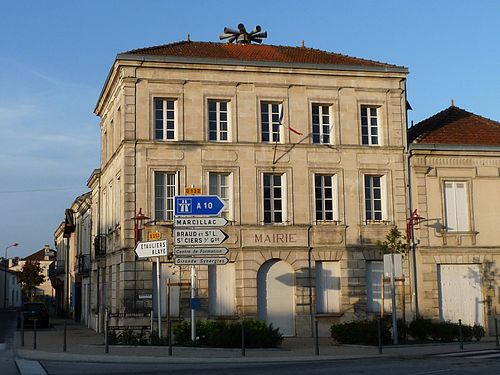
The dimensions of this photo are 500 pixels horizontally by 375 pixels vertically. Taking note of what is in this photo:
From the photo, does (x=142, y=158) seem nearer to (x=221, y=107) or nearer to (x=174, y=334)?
(x=221, y=107)

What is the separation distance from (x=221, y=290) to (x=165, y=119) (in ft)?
22.6

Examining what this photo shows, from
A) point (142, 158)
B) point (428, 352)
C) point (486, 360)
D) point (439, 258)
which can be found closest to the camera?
point (486, 360)

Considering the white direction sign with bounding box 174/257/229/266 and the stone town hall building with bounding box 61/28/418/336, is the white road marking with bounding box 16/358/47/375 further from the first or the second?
the stone town hall building with bounding box 61/28/418/336

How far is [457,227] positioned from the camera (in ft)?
101

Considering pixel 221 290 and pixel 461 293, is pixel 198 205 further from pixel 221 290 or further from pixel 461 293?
pixel 461 293

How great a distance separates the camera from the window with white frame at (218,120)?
29.2 m

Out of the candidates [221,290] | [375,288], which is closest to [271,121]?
[221,290]

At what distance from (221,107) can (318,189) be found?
16.5ft

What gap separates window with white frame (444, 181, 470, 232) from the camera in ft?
101

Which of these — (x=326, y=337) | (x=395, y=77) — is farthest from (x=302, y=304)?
(x=395, y=77)

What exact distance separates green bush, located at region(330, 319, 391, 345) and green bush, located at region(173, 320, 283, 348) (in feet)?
7.74

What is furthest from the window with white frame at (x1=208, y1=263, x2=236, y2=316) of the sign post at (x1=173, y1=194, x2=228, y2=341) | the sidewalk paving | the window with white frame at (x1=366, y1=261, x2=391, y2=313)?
the sign post at (x1=173, y1=194, x2=228, y2=341)

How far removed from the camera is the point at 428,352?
70.5ft

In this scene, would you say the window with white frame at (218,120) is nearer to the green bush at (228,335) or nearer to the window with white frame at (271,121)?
the window with white frame at (271,121)
